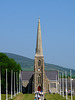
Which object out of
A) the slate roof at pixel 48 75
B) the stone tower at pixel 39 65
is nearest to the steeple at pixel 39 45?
the stone tower at pixel 39 65

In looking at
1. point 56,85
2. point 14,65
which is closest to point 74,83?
point 56,85

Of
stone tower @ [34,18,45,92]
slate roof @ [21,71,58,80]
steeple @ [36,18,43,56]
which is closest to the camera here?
stone tower @ [34,18,45,92]

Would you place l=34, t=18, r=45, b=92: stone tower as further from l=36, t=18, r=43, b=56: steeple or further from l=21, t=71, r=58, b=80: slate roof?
l=21, t=71, r=58, b=80: slate roof

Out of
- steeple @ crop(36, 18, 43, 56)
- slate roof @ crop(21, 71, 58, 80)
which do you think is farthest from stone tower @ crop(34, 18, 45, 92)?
slate roof @ crop(21, 71, 58, 80)

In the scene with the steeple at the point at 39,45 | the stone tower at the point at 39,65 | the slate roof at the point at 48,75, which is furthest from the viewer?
the slate roof at the point at 48,75

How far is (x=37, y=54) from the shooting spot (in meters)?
145

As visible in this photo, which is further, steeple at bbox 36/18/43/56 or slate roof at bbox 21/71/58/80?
slate roof at bbox 21/71/58/80

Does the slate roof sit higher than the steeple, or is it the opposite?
the steeple

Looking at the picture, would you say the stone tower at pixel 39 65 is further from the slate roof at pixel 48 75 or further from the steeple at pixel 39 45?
the slate roof at pixel 48 75

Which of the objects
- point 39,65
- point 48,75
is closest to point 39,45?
point 39,65

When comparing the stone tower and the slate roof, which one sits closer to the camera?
the stone tower

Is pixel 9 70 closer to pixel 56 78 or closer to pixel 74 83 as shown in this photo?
pixel 56 78

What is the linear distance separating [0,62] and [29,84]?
3094cm

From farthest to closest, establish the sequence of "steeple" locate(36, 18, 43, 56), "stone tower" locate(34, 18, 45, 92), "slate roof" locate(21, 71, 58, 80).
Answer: "slate roof" locate(21, 71, 58, 80), "steeple" locate(36, 18, 43, 56), "stone tower" locate(34, 18, 45, 92)
